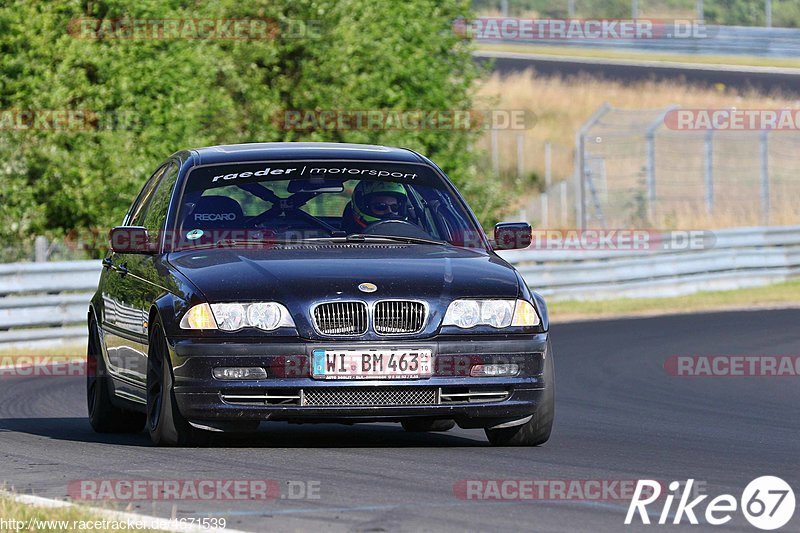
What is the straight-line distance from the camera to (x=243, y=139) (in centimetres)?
2592

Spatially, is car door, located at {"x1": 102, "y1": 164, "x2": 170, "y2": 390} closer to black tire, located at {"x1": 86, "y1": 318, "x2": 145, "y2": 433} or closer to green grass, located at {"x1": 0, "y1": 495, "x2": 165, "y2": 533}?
black tire, located at {"x1": 86, "y1": 318, "x2": 145, "y2": 433}

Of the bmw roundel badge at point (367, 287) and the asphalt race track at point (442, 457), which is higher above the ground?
the bmw roundel badge at point (367, 287)

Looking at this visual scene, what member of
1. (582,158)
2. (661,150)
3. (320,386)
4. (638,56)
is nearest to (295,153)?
(320,386)

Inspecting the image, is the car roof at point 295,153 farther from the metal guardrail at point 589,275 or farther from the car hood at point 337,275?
the metal guardrail at point 589,275

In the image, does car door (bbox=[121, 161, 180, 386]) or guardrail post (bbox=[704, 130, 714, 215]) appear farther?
guardrail post (bbox=[704, 130, 714, 215])

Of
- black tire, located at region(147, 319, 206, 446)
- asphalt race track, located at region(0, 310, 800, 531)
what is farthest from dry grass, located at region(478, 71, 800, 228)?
black tire, located at region(147, 319, 206, 446)

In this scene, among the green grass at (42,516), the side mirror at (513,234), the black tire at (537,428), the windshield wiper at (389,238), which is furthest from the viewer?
the side mirror at (513,234)

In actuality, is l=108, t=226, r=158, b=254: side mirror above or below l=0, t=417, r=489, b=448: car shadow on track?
above

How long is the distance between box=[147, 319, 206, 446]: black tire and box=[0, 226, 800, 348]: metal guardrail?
30.6 ft

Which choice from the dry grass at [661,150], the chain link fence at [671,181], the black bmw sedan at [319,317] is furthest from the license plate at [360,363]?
the dry grass at [661,150]

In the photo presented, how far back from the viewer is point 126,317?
31.4ft

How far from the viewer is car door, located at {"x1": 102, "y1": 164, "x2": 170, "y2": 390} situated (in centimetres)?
921

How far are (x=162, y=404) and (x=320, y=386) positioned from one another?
90 cm

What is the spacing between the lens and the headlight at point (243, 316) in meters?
8.20
